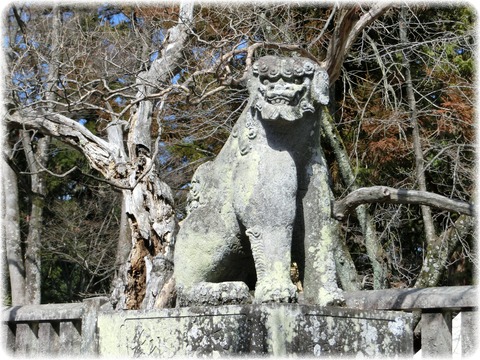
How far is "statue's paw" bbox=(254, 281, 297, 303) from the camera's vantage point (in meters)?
3.42

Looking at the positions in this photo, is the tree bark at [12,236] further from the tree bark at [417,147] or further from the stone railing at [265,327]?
the stone railing at [265,327]

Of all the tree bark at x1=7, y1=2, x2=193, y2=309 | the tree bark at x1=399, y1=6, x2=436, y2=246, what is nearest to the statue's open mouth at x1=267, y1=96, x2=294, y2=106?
the tree bark at x1=7, y1=2, x2=193, y2=309

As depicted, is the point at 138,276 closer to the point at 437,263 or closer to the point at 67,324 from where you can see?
the point at 67,324

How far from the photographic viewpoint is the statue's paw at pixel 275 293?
11.2 feet

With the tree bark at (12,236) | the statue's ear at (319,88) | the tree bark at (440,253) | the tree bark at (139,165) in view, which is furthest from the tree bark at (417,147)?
the tree bark at (12,236)

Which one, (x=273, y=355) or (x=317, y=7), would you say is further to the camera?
(x=317, y=7)

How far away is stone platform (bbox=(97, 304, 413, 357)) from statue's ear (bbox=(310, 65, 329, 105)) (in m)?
0.94

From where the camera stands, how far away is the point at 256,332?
3.32 meters

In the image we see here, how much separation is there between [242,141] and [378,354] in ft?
3.79

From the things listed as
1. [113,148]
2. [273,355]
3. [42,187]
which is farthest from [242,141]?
[42,187]

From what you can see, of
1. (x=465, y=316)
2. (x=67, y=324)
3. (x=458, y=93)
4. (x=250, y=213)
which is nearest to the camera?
A: (x=250, y=213)

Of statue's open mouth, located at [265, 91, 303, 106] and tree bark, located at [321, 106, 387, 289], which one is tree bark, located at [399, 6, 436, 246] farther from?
statue's open mouth, located at [265, 91, 303, 106]

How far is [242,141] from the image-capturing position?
12.3ft

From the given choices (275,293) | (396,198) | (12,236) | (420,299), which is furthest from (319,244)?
(12,236)
